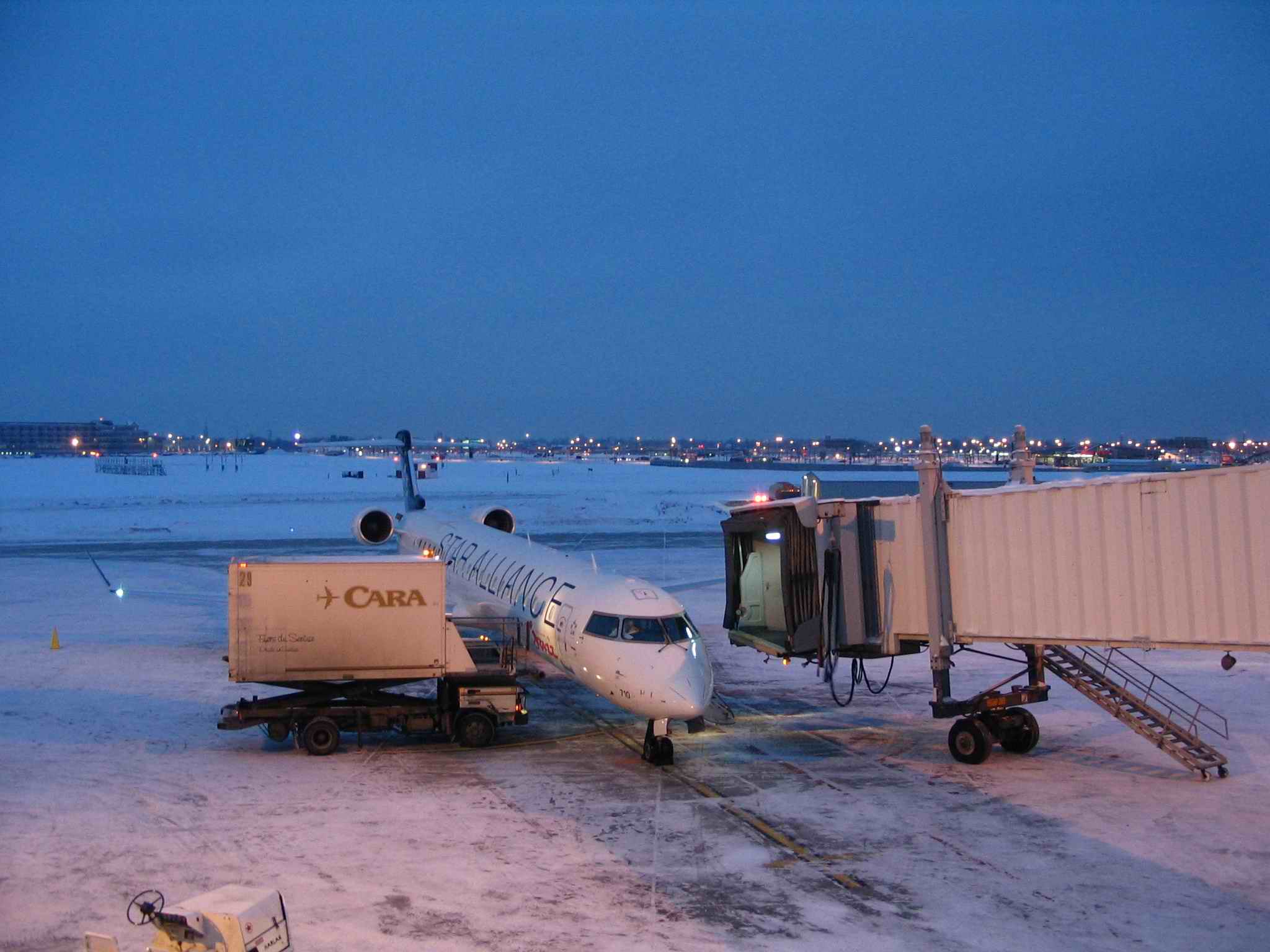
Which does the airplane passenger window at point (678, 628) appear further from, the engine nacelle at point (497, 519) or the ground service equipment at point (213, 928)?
the engine nacelle at point (497, 519)

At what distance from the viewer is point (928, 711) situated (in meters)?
20.3

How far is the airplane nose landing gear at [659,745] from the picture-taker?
16.1m

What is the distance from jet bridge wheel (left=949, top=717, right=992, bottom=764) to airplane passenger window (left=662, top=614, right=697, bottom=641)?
4.27 meters

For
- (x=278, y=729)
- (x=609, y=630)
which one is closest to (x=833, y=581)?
(x=609, y=630)

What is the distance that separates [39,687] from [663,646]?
43.9 ft

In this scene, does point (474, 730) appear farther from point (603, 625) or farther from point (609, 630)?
point (609, 630)

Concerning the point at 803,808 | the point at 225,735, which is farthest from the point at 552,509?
the point at 803,808

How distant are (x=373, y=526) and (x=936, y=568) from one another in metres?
20.1

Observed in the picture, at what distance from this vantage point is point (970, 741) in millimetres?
16219

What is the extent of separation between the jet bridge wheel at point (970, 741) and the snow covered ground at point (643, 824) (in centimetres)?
32

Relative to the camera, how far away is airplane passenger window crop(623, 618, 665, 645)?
631 inches

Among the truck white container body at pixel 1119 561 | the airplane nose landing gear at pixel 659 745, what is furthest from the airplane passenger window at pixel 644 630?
the truck white container body at pixel 1119 561

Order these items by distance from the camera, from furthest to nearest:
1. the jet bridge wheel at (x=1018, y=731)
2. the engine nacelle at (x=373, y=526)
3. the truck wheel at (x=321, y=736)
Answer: the engine nacelle at (x=373, y=526) < the truck wheel at (x=321, y=736) < the jet bridge wheel at (x=1018, y=731)

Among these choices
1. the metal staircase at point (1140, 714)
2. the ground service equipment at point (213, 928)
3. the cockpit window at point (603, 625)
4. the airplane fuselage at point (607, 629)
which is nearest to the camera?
the ground service equipment at point (213, 928)
